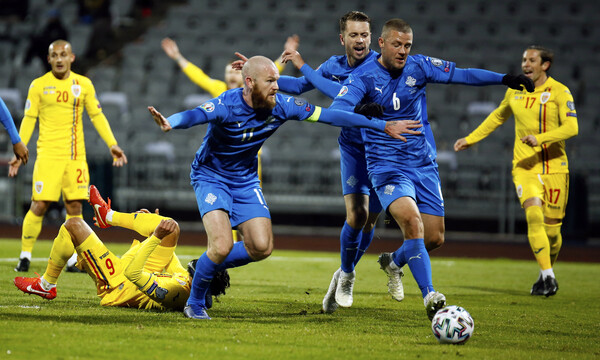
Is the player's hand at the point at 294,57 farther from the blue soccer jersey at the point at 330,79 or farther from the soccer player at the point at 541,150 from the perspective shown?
the soccer player at the point at 541,150

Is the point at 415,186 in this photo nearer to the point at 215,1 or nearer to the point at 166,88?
the point at 166,88

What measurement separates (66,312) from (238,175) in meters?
1.62

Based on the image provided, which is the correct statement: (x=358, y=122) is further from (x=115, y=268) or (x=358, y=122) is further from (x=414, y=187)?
(x=115, y=268)

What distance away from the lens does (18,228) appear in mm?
15297

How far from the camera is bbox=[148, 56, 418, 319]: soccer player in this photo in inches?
219

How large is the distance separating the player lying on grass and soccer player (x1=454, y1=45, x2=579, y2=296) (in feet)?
11.9

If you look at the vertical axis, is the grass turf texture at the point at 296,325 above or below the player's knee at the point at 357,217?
below

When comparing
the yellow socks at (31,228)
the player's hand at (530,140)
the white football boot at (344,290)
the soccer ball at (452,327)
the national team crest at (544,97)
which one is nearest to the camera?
the soccer ball at (452,327)

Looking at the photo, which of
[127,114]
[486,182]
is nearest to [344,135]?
[486,182]

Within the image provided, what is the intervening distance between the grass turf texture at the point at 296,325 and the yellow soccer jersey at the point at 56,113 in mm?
1416

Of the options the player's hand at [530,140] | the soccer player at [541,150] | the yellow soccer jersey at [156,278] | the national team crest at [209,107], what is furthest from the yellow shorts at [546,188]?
the national team crest at [209,107]

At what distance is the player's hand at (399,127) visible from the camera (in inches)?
226

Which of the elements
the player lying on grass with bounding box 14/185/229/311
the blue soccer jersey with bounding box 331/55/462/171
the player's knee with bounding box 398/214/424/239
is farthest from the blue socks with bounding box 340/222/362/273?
the player lying on grass with bounding box 14/185/229/311

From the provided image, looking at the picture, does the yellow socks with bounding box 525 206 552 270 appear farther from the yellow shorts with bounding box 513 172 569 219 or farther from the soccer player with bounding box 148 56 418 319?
the soccer player with bounding box 148 56 418 319
